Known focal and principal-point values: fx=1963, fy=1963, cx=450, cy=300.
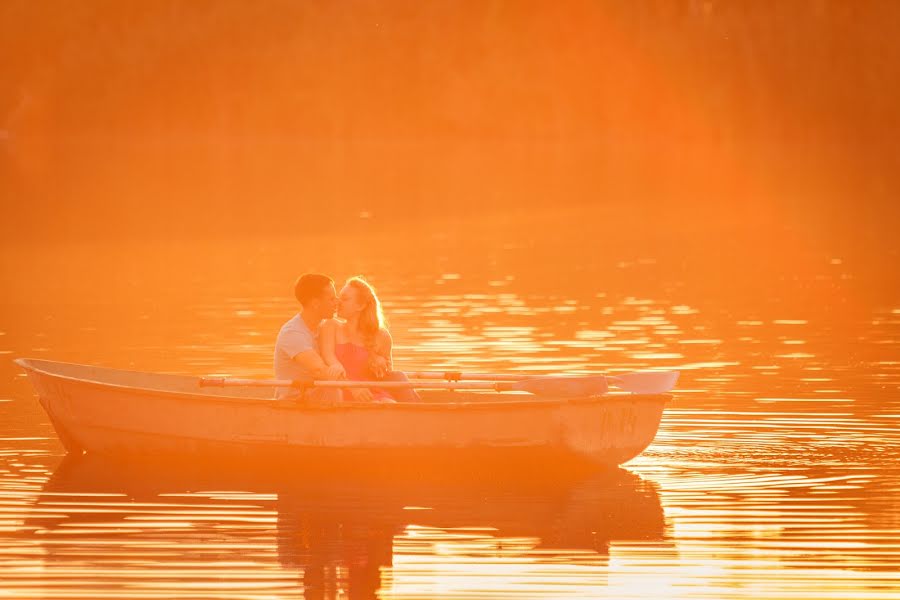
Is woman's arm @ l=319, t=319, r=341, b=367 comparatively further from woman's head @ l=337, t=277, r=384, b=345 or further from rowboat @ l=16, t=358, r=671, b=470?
rowboat @ l=16, t=358, r=671, b=470

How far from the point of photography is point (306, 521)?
12898 millimetres

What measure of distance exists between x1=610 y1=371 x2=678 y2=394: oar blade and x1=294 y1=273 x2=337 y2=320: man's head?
2.22 metres

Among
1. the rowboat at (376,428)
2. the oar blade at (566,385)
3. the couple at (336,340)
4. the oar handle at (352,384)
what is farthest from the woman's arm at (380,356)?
the oar blade at (566,385)

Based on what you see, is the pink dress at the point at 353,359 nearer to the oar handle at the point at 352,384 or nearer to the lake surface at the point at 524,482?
the oar handle at the point at 352,384

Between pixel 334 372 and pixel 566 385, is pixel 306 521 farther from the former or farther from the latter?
pixel 566 385

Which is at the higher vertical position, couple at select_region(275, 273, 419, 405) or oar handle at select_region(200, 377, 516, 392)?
couple at select_region(275, 273, 419, 405)

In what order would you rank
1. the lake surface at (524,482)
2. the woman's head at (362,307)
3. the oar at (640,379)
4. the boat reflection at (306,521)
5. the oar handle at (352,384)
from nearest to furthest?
the lake surface at (524,482), the boat reflection at (306,521), the oar handle at (352,384), the woman's head at (362,307), the oar at (640,379)

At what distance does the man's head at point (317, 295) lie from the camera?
14656 mm

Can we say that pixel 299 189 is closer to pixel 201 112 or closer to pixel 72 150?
pixel 72 150

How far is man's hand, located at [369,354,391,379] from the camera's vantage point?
1463cm

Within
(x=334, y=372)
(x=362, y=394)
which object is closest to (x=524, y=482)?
(x=362, y=394)

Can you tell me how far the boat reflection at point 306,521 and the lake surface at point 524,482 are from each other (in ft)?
0.10

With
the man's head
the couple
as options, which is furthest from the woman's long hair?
the man's head

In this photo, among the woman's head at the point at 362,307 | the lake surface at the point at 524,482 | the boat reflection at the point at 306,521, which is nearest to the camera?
the lake surface at the point at 524,482
